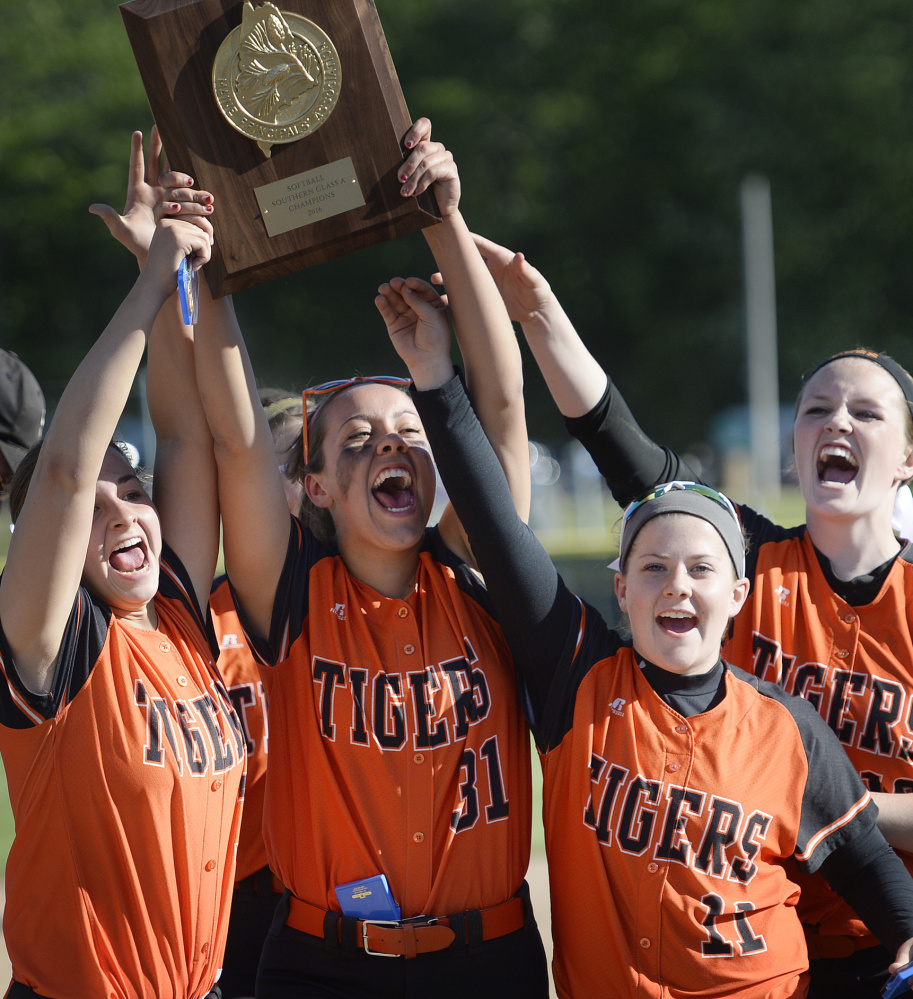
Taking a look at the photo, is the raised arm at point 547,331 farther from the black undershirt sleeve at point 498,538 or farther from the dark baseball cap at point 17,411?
the dark baseball cap at point 17,411

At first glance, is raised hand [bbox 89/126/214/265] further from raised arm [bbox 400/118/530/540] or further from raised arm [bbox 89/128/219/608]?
raised arm [bbox 400/118/530/540]

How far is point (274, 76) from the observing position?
7.84 ft

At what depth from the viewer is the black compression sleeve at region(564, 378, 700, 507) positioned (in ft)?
9.60

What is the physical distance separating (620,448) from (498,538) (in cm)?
63

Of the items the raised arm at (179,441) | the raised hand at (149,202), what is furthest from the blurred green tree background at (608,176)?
the raised arm at (179,441)

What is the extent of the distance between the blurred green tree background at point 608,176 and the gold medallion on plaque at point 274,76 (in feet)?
86.7

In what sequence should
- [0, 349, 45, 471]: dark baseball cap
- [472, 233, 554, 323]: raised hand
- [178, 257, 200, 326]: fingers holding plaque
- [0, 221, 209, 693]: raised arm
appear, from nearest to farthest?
1. [0, 221, 209, 693]: raised arm
2. [178, 257, 200, 326]: fingers holding plaque
3. [472, 233, 554, 323]: raised hand
4. [0, 349, 45, 471]: dark baseball cap

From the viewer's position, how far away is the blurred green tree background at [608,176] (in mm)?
29516

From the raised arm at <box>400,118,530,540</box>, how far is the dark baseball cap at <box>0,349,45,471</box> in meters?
1.21

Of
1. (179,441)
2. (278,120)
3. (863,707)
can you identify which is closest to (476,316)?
(278,120)

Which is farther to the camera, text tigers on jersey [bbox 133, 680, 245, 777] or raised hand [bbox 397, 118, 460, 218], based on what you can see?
raised hand [bbox 397, 118, 460, 218]

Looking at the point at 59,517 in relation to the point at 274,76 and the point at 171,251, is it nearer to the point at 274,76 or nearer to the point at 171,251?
the point at 171,251

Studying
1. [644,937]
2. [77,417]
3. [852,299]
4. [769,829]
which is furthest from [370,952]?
[852,299]

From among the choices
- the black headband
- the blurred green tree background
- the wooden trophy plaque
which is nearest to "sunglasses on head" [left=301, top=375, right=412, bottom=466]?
the wooden trophy plaque
